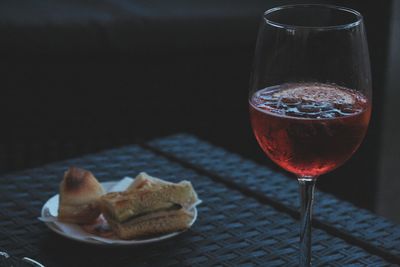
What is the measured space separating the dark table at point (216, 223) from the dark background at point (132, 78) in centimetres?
94

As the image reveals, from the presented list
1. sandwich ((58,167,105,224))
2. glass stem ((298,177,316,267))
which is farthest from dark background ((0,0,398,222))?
glass stem ((298,177,316,267))

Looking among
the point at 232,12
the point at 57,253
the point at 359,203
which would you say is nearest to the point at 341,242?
the point at 57,253

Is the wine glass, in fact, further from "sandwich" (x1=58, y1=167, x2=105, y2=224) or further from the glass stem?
A: "sandwich" (x1=58, y1=167, x2=105, y2=224)

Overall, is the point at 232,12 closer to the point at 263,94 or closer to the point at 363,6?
the point at 363,6

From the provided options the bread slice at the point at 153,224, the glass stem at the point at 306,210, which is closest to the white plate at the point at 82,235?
the bread slice at the point at 153,224

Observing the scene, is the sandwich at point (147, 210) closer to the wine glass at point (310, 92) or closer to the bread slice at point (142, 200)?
the bread slice at point (142, 200)

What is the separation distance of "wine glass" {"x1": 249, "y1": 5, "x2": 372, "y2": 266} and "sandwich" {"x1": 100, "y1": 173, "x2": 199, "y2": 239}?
0.84 feet

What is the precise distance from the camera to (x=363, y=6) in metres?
2.28

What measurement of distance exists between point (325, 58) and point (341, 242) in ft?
1.18

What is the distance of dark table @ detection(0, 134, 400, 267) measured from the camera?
1.11 meters

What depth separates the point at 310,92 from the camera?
0.92m

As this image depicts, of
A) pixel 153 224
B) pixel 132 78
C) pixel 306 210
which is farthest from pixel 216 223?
pixel 132 78

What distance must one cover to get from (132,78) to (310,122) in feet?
5.26

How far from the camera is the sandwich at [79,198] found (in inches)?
46.0
